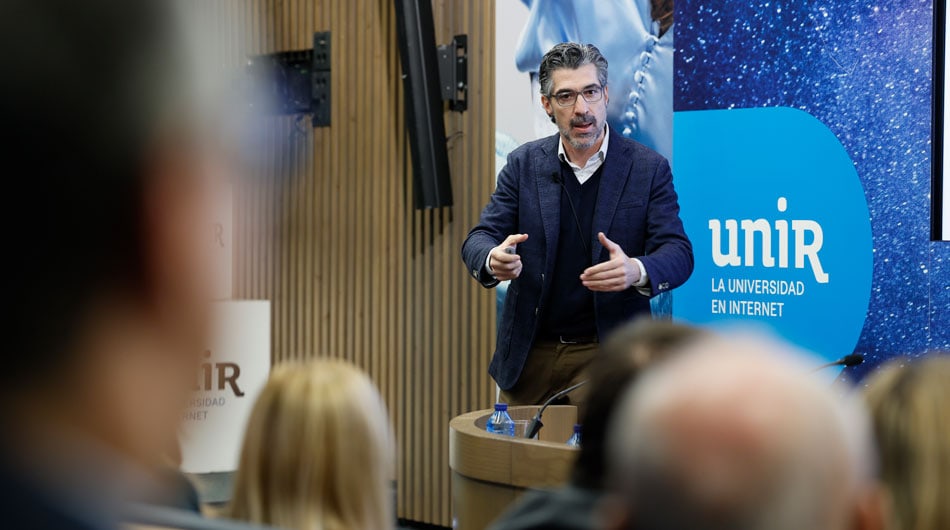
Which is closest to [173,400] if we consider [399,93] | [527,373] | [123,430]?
[123,430]

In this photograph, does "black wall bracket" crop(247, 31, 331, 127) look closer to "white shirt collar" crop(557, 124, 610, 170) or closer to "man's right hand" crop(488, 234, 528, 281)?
"white shirt collar" crop(557, 124, 610, 170)

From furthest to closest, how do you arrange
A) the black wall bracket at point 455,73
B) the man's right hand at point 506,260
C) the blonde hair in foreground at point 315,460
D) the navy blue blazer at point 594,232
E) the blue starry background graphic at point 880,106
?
the black wall bracket at point 455,73 → the blue starry background graphic at point 880,106 → the navy blue blazer at point 594,232 → the man's right hand at point 506,260 → the blonde hair in foreground at point 315,460

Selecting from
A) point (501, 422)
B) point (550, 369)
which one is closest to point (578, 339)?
point (550, 369)

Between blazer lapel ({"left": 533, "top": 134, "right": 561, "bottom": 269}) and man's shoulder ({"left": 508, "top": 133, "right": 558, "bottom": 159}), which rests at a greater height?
man's shoulder ({"left": 508, "top": 133, "right": 558, "bottom": 159})

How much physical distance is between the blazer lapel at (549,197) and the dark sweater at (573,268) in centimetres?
4

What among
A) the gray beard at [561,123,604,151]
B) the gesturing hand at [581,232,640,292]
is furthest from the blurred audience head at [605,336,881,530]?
the gray beard at [561,123,604,151]

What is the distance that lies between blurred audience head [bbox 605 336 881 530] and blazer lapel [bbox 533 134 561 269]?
327cm

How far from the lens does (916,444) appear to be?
4.57ft

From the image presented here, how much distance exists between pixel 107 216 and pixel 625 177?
3.61 m

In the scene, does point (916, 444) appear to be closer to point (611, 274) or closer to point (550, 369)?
point (611, 274)

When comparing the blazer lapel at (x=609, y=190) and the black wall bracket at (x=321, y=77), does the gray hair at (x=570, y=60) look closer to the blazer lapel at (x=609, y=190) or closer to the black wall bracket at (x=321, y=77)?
the blazer lapel at (x=609, y=190)

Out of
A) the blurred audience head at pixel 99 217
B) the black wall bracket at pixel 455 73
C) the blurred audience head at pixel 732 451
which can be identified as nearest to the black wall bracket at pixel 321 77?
the black wall bracket at pixel 455 73

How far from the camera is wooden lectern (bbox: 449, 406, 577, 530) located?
9.27 ft

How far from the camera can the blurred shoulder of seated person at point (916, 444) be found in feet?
4.45
